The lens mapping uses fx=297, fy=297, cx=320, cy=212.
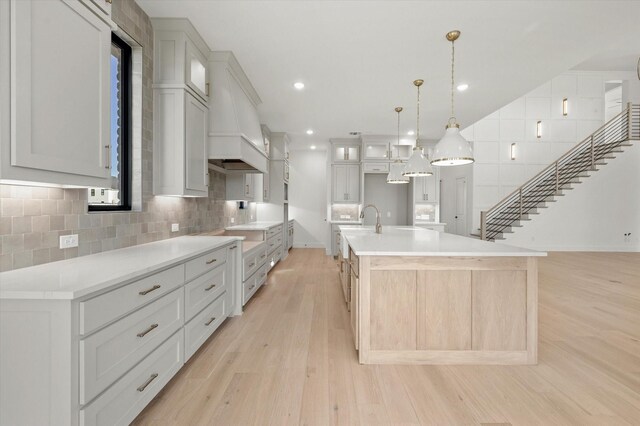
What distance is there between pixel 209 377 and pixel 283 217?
5.19 meters

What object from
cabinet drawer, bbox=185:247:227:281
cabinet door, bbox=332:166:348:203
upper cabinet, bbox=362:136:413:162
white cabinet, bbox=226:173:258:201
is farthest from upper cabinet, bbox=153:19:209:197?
upper cabinet, bbox=362:136:413:162

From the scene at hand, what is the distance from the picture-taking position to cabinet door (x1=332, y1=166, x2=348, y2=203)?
302 inches

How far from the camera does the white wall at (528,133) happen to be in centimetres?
848

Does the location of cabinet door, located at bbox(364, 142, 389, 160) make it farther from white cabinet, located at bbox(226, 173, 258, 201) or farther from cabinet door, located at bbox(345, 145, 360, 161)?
white cabinet, located at bbox(226, 173, 258, 201)

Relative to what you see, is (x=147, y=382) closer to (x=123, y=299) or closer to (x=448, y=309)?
(x=123, y=299)

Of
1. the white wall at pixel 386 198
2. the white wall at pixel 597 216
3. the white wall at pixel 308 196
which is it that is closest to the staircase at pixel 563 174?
the white wall at pixel 597 216

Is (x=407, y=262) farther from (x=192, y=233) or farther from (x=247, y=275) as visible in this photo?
(x=192, y=233)

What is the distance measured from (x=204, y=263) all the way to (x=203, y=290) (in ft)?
0.75

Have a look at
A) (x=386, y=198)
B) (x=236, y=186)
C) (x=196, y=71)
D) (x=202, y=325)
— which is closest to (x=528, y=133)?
(x=386, y=198)

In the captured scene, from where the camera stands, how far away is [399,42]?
127 inches

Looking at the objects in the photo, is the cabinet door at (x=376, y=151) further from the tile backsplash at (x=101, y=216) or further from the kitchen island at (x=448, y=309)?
the kitchen island at (x=448, y=309)

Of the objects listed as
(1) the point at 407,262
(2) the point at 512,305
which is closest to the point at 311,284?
(1) the point at 407,262

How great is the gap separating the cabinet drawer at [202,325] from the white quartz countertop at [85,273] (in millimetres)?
544

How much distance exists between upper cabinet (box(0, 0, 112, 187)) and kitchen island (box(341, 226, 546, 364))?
6.57 ft
